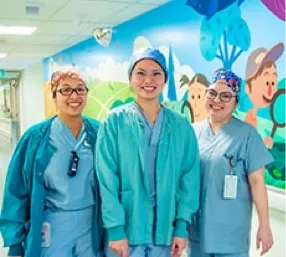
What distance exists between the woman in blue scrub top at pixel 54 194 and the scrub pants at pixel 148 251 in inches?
7.9

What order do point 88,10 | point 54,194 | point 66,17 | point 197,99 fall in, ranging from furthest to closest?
point 66,17
point 88,10
point 197,99
point 54,194

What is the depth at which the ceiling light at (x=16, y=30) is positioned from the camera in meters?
5.18

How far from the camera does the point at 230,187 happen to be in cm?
201

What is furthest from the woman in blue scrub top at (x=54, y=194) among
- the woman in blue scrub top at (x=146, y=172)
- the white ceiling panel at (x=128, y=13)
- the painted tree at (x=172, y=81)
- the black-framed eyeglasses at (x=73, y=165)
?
the white ceiling panel at (x=128, y=13)

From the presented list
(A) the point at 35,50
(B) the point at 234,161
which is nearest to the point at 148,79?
(B) the point at 234,161

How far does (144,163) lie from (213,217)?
534 millimetres

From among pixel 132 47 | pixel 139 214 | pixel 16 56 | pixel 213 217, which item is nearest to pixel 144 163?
pixel 139 214

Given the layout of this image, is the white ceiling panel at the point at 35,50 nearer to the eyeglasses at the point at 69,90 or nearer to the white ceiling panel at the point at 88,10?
the white ceiling panel at the point at 88,10

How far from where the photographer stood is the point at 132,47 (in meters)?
4.84

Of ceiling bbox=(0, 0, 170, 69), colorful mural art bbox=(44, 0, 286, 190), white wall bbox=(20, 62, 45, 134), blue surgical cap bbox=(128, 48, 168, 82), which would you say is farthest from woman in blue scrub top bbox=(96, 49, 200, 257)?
white wall bbox=(20, 62, 45, 134)

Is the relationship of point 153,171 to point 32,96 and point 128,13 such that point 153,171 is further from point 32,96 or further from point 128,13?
point 32,96

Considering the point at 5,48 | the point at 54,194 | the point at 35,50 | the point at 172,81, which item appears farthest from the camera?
the point at 35,50

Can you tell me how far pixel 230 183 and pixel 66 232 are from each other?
83 centimetres

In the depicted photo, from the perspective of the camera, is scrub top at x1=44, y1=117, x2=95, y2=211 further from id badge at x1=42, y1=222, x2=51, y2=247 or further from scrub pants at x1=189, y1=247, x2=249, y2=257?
scrub pants at x1=189, y1=247, x2=249, y2=257
